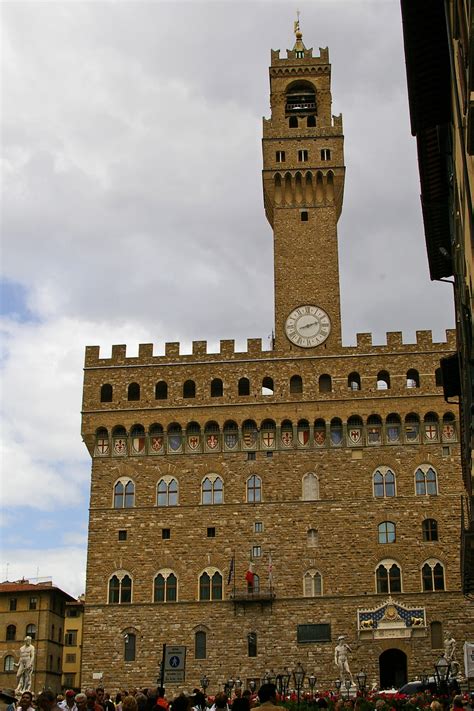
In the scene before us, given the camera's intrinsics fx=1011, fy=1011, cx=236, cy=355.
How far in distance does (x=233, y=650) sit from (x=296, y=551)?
4884 mm

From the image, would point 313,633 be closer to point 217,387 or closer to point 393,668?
point 393,668

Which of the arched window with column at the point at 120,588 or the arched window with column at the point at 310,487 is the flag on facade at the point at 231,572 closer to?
the arched window with column at the point at 310,487

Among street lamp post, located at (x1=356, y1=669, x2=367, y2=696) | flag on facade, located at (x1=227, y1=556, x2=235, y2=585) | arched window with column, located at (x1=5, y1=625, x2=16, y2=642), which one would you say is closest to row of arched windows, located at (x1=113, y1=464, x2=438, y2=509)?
flag on facade, located at (x1=227, y1=556, x2=235, y2=585)

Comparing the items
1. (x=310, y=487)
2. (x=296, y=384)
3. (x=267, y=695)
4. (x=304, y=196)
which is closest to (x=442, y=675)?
(x=310, y=487)

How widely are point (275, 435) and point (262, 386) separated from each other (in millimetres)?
2426

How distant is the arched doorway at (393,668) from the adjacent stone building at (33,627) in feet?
72.1

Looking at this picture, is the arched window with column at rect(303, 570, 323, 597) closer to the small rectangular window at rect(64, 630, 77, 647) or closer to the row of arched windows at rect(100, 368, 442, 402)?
the row of arched windows at rect(100, 368, 442, 402)

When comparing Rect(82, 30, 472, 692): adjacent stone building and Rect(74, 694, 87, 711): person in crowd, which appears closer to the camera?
Rect(74, 694, 87, 711): person in crowd

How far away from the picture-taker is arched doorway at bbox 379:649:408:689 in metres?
42.2

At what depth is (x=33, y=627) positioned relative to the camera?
2290 inches

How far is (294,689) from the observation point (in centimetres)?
4053

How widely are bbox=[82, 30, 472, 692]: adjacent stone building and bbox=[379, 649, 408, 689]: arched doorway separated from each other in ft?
0.28

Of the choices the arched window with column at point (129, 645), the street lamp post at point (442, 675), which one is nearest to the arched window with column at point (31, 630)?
the arched window with column at point (129, 645)

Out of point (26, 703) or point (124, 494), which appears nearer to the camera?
point (26, 703)
